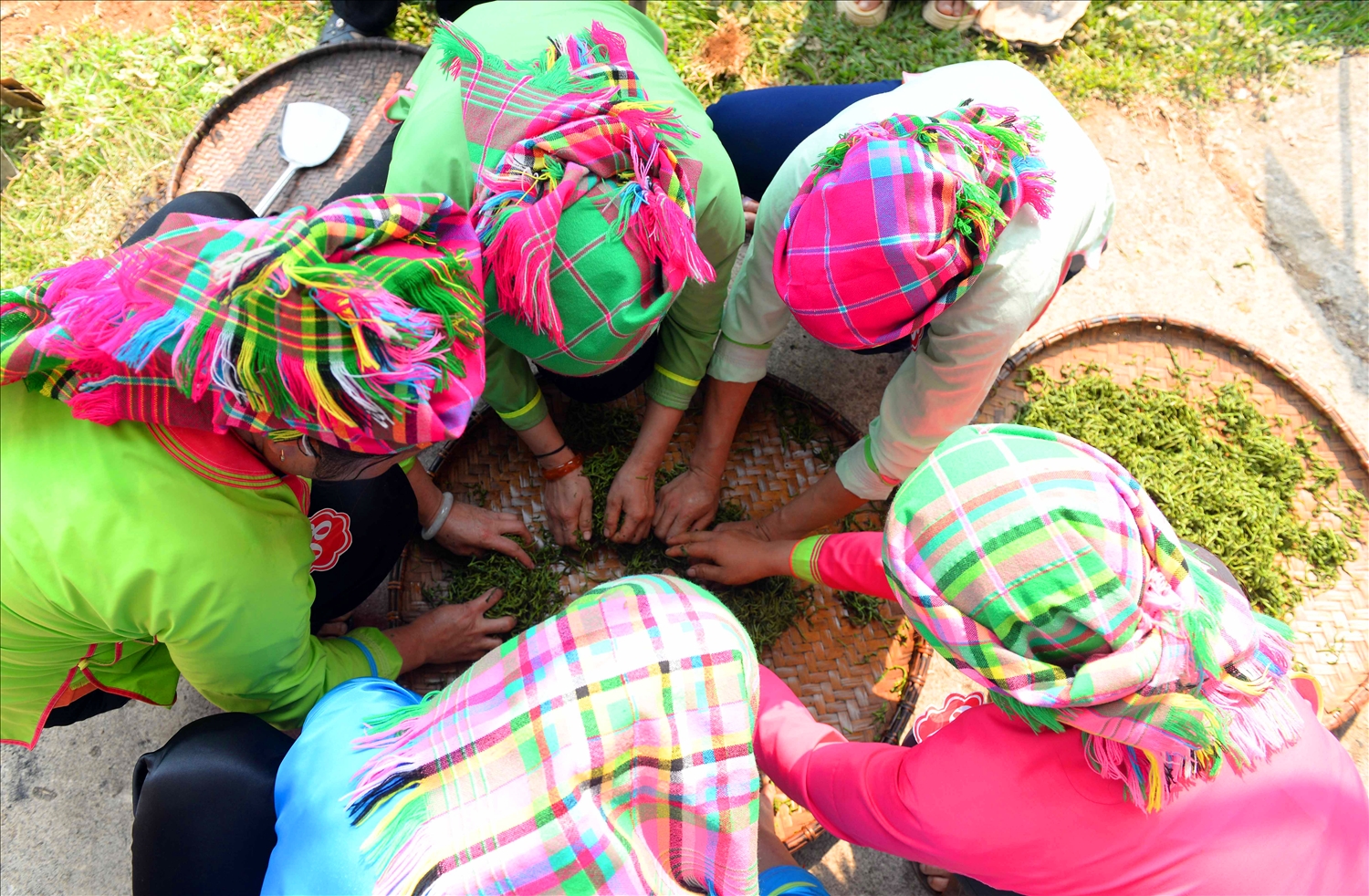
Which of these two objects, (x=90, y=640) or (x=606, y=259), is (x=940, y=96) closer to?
(x=606, y=259)

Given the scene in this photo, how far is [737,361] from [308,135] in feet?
4.18

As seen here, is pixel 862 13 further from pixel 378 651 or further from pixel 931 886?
pixel 931 886

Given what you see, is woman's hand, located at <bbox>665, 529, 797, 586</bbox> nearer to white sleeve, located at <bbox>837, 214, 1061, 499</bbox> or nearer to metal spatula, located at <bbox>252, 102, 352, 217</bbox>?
white sleeve, located at <bbox>837, 214, 1061, 499</bbox>

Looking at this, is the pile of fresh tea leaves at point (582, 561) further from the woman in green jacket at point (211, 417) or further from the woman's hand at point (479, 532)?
the woman in green jacket at point (211, 417)

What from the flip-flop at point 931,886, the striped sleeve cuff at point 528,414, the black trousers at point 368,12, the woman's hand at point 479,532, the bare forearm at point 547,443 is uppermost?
the black trousers at point 368,12

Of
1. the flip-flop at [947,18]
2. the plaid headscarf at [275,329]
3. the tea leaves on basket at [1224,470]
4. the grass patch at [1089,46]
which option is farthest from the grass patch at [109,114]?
the tea leaves on basket at [1224,470]

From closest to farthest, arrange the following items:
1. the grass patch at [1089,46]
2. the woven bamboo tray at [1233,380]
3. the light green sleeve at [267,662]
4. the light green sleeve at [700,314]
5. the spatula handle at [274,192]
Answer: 1. the light green sleeve at [267,662]
2. the light green sleeve at [700,314]
3. the woven bamboo tray at [1233,380]
4. the spatula handle at [274,192]
5. the grass patch at [1089,46]

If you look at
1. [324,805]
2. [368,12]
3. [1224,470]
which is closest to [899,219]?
[324,805]

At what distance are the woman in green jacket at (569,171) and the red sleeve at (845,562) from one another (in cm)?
53

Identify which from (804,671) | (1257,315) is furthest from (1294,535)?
(804,671)

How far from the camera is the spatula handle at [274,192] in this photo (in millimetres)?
Answer: 1819

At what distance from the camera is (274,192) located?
1.82 meters

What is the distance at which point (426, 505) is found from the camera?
4.85ft

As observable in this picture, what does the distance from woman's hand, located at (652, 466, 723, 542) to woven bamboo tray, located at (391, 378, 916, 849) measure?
0.09 m
